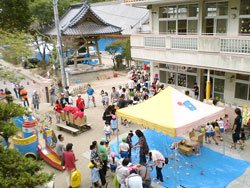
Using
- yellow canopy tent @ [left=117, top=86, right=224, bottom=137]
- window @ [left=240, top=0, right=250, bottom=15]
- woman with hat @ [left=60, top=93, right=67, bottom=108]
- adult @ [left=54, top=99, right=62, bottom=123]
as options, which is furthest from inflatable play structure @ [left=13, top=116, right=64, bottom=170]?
window @ [left=240, top=0, right=250, bottom=15]

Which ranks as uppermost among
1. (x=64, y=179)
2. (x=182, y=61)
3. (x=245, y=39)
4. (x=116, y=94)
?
(x=245, y=39)

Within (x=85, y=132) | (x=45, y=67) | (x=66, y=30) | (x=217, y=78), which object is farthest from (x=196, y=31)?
(x=45, y=67)

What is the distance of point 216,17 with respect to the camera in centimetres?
1568

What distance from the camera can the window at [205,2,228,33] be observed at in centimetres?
1535

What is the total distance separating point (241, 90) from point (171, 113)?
23.7 feet

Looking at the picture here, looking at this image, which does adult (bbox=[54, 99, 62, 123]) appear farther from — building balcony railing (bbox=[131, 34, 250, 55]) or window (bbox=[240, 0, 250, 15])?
window (bbox=[240, 0, 250, 15])

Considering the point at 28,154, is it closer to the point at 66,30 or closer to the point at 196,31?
the point at 196,31

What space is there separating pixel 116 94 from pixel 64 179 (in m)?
7.88

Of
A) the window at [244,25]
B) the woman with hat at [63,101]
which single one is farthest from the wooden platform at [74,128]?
the window at [244,25]

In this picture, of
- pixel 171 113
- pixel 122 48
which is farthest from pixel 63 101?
pixel 122 48

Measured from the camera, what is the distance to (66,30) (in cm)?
2772

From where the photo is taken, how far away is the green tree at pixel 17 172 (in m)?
5.04

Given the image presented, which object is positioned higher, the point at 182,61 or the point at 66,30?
the point at 66,30

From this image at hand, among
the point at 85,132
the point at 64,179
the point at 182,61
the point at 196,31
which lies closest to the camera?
the point at 64,179
